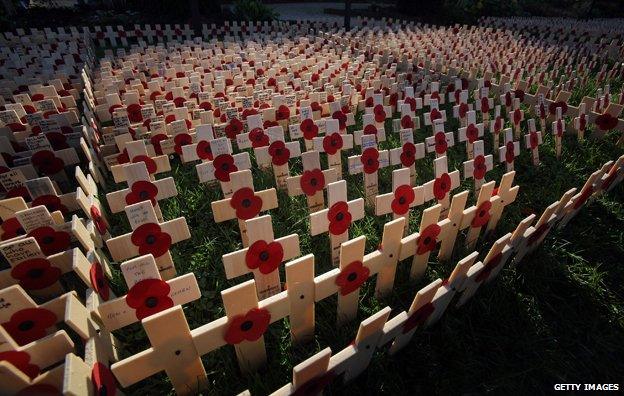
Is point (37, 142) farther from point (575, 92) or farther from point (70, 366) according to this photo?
point (575, 92)

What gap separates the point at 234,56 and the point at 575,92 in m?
7.09

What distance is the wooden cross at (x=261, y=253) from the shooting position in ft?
6.04

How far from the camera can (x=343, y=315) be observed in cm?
213

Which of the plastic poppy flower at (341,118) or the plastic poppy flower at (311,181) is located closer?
the plastic poppy flower at (311,181)

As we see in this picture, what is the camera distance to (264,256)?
1.92 metres

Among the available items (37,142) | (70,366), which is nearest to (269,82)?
(37,142)

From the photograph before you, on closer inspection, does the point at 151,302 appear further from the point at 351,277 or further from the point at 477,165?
the point at 477,165

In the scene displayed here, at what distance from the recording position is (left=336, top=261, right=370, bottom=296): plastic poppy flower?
6.16ft

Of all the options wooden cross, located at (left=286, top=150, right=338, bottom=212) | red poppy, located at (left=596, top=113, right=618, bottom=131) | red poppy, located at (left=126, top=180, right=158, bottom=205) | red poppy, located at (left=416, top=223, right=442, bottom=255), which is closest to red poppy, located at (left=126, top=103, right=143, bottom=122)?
red poppy, located at (left=126, top=180, right=158, bottom=205)

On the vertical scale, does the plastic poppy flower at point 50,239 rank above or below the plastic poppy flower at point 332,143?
above

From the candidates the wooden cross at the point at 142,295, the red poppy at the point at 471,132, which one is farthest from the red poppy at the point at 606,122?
the wooden cross at the point at 142,295

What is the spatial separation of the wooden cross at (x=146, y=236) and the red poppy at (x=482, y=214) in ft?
7.11

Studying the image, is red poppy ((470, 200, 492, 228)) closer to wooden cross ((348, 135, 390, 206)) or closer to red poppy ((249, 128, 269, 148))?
wooden cross ((348, 135, 390, 206))

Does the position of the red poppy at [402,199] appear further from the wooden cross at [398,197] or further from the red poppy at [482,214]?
the red poppy at [482,214]
